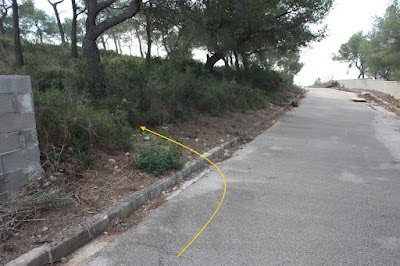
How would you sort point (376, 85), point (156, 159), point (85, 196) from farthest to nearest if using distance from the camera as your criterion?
point (376, 85) < point (156, 159) < point (85, 196)

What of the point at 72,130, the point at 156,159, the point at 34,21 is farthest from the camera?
the point at 34,21

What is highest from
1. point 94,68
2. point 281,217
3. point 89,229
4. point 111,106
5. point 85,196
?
point 94,68

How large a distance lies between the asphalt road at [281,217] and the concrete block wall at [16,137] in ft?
5.32

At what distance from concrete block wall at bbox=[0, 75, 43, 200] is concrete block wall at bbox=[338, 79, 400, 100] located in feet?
72.6

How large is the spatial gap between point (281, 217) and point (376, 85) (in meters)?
29.0

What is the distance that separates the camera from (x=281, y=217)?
12.1 feet

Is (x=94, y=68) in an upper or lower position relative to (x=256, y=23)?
lower

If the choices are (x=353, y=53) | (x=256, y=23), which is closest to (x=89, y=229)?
(x=256, y=23)

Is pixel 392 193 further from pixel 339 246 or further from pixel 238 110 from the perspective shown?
pixel 238 110

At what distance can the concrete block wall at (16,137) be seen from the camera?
11.3 ft

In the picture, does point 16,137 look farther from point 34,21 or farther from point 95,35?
point 34,21

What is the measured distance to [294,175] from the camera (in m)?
5.36

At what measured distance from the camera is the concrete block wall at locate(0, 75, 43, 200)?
345 cm

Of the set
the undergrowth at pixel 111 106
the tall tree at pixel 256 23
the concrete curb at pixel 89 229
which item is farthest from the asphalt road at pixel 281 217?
the tall tree at pixel 256 23
